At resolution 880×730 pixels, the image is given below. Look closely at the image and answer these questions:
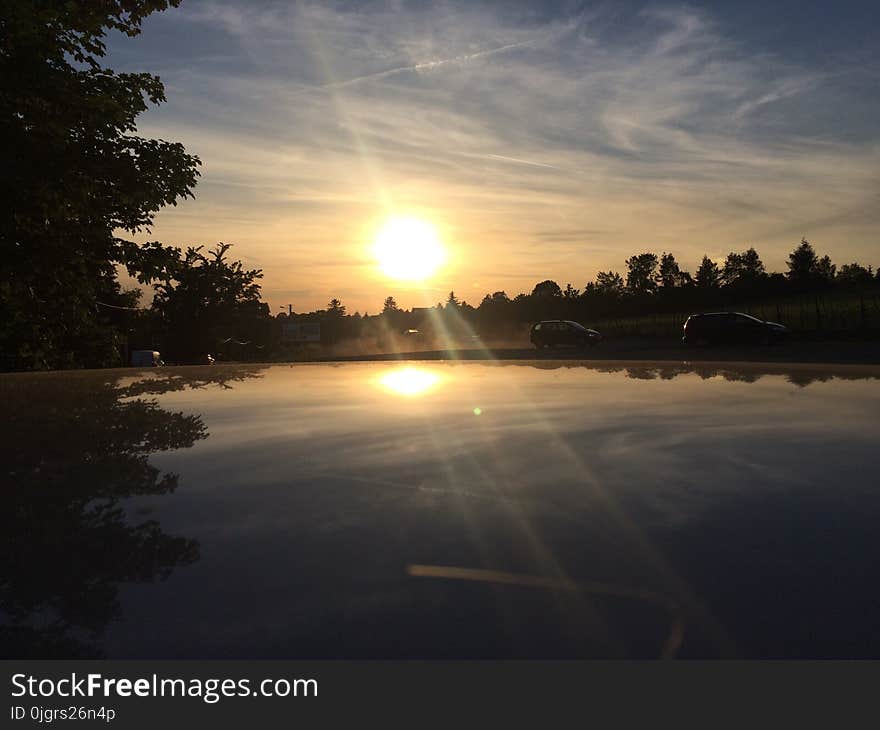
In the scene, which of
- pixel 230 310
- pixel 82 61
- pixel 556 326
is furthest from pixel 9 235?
pixel 230 310

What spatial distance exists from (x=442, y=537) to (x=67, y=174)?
749 inches

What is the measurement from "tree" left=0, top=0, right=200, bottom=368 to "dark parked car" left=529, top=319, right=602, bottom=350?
89.6 ft

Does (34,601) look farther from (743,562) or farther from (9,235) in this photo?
(9,235)

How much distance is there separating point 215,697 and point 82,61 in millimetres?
22142

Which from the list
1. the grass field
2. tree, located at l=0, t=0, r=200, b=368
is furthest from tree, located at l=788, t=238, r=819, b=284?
tree, located at l=0, t=0, r=200, b=368

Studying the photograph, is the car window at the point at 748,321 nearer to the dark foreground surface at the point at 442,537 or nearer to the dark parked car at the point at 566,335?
the dark parked car at the point at 566,335

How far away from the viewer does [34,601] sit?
→ 272 centimetres

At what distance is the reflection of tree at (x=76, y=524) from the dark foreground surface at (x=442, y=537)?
2cm

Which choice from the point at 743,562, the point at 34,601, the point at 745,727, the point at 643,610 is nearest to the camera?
the point at 745,727

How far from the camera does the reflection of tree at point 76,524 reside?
258 cm

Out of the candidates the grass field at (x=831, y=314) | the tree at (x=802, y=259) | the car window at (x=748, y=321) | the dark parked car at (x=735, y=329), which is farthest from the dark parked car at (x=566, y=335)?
the tree at (x=802, y=259)

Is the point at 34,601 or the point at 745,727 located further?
the point at 34,601

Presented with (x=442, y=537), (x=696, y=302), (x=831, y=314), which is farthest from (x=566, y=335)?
(x=442, y=537)

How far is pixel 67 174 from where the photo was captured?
61.1 feet
